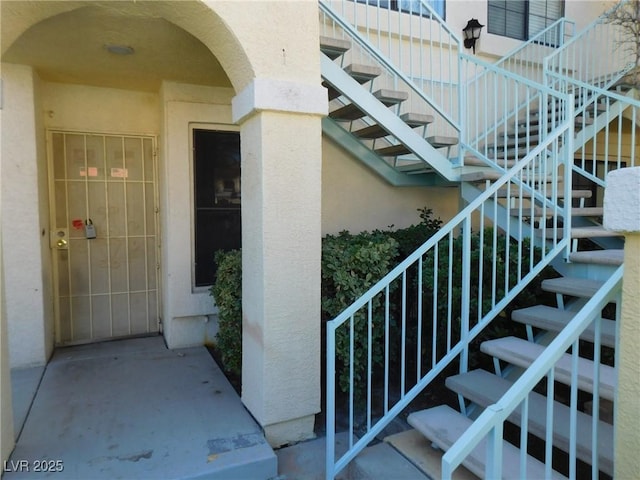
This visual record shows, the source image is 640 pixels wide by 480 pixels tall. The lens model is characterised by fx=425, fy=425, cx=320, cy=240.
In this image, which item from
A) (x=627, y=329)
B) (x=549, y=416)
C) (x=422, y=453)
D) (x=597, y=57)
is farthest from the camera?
(x=597, y=57)

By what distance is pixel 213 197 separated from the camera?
4500mm

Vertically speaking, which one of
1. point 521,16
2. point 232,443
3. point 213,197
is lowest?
point 232,443

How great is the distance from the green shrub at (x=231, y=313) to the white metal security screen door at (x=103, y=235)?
1.51 meters

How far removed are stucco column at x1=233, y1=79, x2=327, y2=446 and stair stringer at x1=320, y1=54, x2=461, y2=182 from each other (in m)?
1.24

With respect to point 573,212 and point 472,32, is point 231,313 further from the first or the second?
point 472,32

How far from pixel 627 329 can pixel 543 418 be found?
3.55 ft

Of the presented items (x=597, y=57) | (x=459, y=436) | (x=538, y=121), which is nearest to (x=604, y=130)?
(x=597, y=57)

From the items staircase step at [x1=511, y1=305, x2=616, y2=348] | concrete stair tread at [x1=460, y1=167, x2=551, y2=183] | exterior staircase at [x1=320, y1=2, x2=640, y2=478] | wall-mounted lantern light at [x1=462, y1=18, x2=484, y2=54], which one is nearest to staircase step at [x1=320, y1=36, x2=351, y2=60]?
exterior staircase at [x1=320, y1=2, x2=640, y2=478]

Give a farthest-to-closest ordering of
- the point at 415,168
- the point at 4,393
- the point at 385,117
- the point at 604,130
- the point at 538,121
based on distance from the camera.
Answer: the point at 604,130 → the point at 538,121 → the point at 415,168 → the point at 385,117 → the point at 4,393

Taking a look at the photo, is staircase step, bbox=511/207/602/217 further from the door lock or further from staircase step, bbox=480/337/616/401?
the door lock

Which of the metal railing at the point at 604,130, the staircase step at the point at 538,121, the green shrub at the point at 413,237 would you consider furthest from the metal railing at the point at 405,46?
the metal railing at the point at 604,130

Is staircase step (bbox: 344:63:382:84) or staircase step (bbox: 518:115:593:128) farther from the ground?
staircase step (bbox: 344:63:382:84)

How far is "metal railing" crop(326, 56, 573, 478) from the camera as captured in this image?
8.92 ft

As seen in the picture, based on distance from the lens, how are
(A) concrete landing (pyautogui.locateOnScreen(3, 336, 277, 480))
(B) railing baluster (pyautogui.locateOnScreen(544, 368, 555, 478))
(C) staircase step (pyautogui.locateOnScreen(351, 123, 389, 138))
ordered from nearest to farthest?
(B) railing baluster (pyautogui.locateOnScreen(544, 368, 555, 478))
(A) concrete landing (pyautogui.locateOnScreen(3, 336, 277, 480))
(C) staircase step (pyautogui.locateOnScreen(351, 123, 389, 138))
